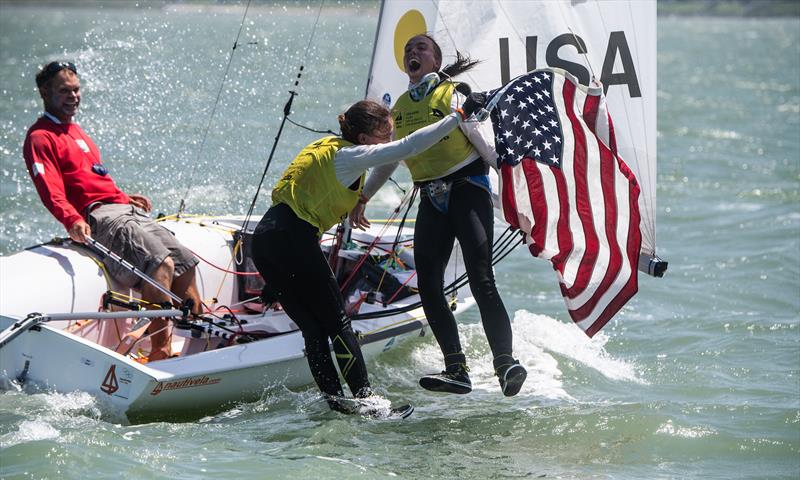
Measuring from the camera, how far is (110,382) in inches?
189

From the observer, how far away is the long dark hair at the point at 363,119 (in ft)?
15.0

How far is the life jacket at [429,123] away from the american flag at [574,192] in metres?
0.26

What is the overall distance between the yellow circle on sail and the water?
166 centimetres

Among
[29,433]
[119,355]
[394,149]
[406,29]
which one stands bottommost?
[29,433]

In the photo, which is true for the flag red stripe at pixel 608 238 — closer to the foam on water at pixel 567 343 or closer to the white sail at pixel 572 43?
the white sail at pixel 572 43

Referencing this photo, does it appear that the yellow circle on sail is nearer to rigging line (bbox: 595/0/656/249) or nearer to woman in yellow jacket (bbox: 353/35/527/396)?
rigging line (bbox: 595/0/656/249)

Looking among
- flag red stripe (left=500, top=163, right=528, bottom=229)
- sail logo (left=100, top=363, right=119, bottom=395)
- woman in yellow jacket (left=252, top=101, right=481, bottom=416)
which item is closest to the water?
sail logo (left=100, top=363, right=119, bottom=395)

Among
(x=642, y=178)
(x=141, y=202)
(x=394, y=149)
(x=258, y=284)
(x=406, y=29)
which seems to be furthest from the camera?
(x=258, y=284)

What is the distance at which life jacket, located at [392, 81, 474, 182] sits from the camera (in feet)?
15.8

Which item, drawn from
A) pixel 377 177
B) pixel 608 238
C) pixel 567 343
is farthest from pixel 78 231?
pixel 567 343

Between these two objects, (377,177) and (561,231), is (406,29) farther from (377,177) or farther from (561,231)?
(561,231)

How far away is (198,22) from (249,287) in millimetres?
4190

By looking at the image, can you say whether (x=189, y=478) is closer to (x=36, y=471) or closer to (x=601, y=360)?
(x=36, y=471)

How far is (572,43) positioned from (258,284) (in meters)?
2.19
